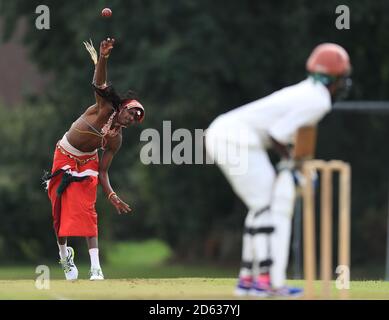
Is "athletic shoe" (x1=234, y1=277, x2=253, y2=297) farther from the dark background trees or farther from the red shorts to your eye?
the dark background trees

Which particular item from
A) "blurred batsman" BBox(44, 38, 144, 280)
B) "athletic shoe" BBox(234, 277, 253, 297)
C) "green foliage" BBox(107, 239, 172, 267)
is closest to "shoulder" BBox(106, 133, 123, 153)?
"blurred batsman" BBox(44, 38, 144, 280)

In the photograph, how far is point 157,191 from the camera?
38.4 meters

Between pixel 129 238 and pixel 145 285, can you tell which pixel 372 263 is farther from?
pixel 145 285

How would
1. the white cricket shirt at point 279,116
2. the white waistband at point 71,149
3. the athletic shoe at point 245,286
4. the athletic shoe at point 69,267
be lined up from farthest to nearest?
the athletic shoe at point 69,267
the white waistband at point 71,149
the athletic shoe at point 245,286
the white cricket shirt at point 279,116

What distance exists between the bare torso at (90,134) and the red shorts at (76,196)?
17cm

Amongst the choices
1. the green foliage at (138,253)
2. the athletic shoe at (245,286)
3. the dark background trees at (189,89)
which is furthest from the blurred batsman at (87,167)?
the green foliage at (138,253)

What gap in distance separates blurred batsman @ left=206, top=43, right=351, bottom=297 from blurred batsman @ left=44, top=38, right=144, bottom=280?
3.76 metres

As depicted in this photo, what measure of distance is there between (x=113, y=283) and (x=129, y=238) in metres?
34.8

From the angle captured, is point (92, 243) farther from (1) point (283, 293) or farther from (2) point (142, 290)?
(1) point (283, 293)

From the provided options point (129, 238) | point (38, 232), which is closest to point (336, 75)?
point (38, 232)

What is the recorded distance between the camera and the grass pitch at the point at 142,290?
40.9 ft

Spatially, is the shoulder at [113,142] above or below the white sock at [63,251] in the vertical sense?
above

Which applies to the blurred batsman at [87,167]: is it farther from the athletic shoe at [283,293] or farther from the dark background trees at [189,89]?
the dark background trees at [189,89]

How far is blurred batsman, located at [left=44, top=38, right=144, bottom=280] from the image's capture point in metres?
15.4
